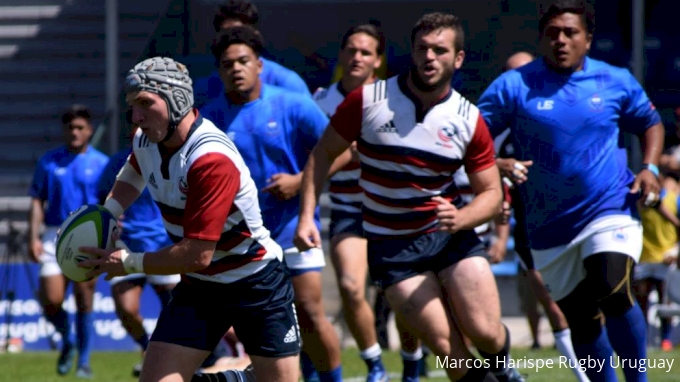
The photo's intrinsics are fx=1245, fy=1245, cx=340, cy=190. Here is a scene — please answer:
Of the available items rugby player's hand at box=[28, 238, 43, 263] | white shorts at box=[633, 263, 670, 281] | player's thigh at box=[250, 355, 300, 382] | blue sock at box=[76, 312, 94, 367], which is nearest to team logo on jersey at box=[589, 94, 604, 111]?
player's thigh at box=[250, 355, 300, 382]

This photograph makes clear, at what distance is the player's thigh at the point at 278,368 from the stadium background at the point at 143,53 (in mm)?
8395

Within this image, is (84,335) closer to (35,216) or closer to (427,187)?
(35,216)

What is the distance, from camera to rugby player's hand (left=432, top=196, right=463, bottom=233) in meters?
6.10

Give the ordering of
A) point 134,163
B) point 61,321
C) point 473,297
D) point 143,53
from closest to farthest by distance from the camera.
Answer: point 134,163
point 473,297
point 61,321
point 143,53

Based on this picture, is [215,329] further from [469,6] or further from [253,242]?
[469,6]

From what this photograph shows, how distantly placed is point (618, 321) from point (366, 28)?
10.7 ft

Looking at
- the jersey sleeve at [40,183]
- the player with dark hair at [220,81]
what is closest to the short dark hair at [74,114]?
the jersey sleeve at [40,183]

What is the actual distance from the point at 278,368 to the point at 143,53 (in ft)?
35.2

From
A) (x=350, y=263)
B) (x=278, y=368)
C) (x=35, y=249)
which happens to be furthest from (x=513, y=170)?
(x=35, y=249)

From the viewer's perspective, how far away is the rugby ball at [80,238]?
542cm

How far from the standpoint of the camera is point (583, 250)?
701 cm

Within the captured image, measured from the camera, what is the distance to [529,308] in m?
12.4

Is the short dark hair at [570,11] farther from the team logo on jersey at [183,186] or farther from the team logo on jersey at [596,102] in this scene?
the team logo on jersey at [183,186]

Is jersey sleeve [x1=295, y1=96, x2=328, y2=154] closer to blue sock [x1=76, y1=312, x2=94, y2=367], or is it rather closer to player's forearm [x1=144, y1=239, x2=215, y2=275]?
player's forearm [x1=144, y1=239, x2=215, y2=275]
